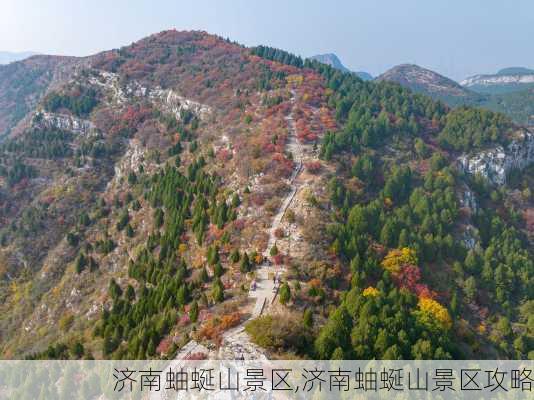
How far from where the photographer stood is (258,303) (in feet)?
116

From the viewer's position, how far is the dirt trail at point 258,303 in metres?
28.2

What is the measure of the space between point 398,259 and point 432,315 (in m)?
9.17

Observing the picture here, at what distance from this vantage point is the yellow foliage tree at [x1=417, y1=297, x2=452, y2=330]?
34719 mm

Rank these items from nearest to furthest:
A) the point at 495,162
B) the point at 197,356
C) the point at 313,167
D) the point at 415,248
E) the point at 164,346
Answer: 1. the point at 197,356
2. the point at 164,346
3. the point at 415,248
4. the point at 313,167
5. the point at 495,162

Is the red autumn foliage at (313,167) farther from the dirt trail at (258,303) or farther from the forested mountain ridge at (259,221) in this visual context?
the dirt trail at (258,303)

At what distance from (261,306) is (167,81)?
3322 inches

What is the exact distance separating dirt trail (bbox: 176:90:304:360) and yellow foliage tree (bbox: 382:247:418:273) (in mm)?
12461

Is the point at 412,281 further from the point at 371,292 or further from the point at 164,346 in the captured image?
the point at 164,346

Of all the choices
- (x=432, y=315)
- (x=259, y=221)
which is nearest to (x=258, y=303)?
(x=259, y=221)

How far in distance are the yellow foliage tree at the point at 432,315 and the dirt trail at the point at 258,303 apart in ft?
43.8

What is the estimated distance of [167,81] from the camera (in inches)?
4104

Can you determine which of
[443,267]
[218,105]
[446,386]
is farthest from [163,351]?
[218,105]

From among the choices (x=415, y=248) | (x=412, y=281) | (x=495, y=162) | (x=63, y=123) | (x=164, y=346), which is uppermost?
(x=63, y=123)

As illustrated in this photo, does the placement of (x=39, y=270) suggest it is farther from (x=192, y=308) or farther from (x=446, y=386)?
(x=446, y=386)
